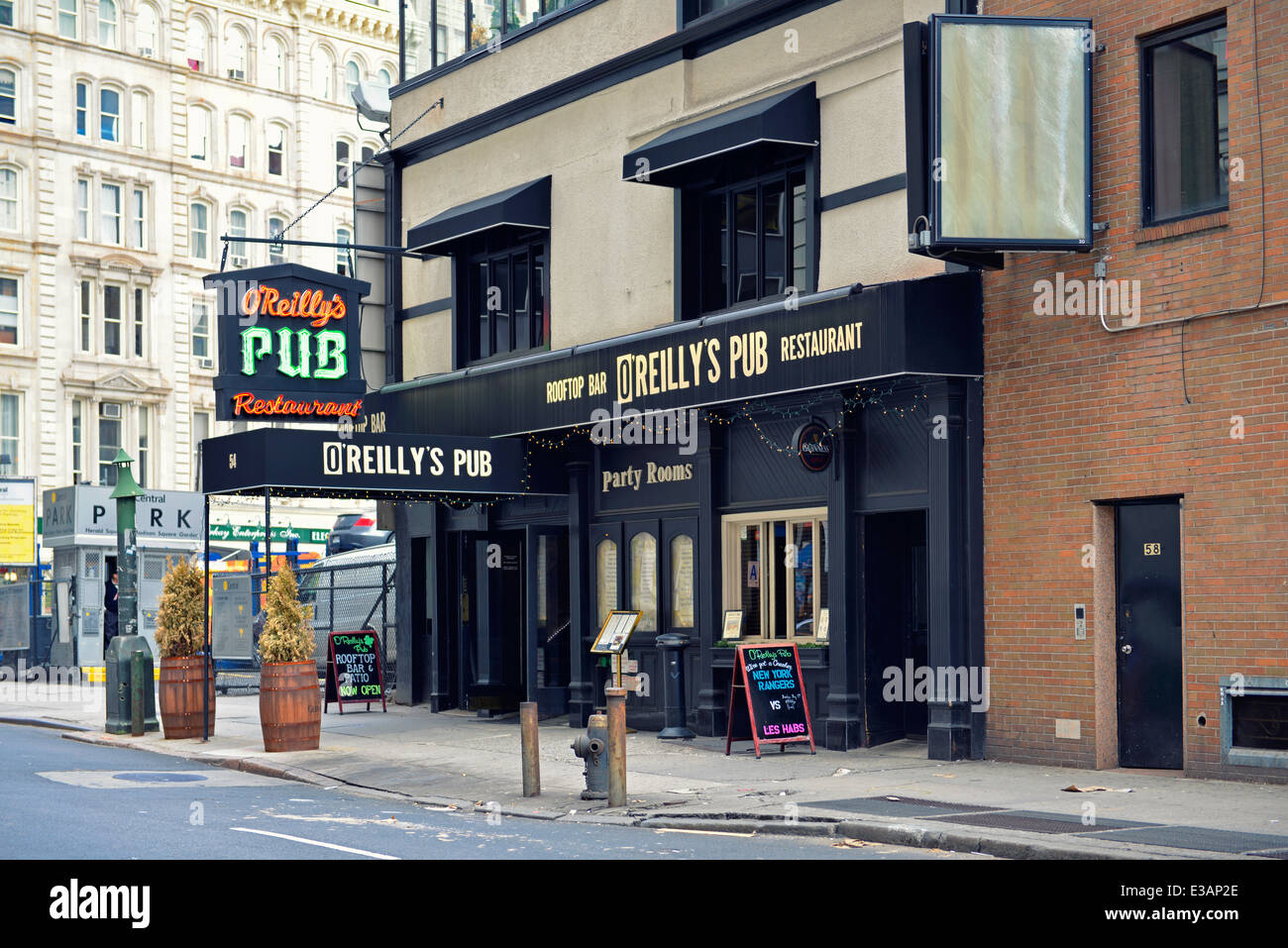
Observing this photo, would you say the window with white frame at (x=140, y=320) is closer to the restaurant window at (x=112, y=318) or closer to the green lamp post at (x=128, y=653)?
the restaurant window at (x=112, y=318)

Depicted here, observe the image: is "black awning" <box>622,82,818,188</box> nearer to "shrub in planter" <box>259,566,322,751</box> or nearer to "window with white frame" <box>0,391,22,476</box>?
"shrub in planter" <box>259,566,322,751</box>

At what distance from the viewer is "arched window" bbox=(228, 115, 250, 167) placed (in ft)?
192

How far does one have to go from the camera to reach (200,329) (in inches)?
2261

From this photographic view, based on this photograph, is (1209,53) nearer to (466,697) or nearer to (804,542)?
(804,542)

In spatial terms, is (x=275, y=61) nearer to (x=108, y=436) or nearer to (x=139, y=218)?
(x=139, y=218)

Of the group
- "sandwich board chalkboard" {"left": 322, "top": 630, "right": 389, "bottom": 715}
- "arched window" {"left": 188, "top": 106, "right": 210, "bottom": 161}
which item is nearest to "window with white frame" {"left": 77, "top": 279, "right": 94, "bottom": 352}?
"arched window" {"left": 188, "top": 106, "right": 210, "bottom": 161}

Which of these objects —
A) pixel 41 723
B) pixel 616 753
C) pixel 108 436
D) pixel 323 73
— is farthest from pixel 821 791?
pixel 323 73

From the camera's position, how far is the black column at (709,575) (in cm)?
1759

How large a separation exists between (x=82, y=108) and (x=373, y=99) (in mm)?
34157

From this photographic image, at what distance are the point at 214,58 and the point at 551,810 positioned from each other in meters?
50.8

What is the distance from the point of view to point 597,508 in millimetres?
19859

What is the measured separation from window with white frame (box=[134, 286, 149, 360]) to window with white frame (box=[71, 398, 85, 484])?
303 cm

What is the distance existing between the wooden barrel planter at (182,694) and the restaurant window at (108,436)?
36.3 meters
